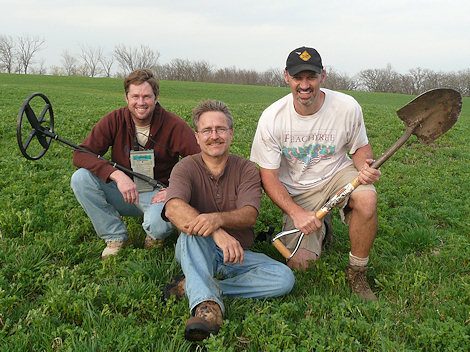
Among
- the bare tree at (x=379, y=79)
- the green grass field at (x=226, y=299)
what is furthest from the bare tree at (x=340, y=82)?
the green grass field at (x=226, y=299)

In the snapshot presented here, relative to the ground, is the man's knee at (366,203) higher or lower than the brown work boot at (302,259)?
higher

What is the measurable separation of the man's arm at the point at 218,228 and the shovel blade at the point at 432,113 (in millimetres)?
1821

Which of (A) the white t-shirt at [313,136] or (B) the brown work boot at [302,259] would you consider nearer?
(B) the brown work boot at [302,259]

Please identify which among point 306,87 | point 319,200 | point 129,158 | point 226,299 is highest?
point 306,87

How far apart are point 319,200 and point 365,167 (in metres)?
0.78

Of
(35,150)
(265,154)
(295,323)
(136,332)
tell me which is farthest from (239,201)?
(35,150)

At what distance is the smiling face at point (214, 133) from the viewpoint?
3.54 meters

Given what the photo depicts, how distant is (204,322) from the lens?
2.78m

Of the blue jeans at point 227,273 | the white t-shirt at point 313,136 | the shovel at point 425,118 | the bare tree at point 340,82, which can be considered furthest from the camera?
the bare tree at point 340,82

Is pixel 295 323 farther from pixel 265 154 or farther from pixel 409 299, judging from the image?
pixel 265 154

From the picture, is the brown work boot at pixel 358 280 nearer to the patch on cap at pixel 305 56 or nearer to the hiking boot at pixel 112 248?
the patch on cap at pixel 305 56

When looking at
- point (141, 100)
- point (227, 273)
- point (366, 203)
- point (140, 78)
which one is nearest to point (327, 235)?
point (366, 203)

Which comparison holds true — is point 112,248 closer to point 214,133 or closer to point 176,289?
point 176,289

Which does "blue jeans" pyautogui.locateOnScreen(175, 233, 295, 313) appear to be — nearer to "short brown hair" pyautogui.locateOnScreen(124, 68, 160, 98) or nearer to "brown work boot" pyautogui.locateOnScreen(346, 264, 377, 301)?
"brown work boot" pyautogui.locateOnScreen(346, 264, 377, 301)
